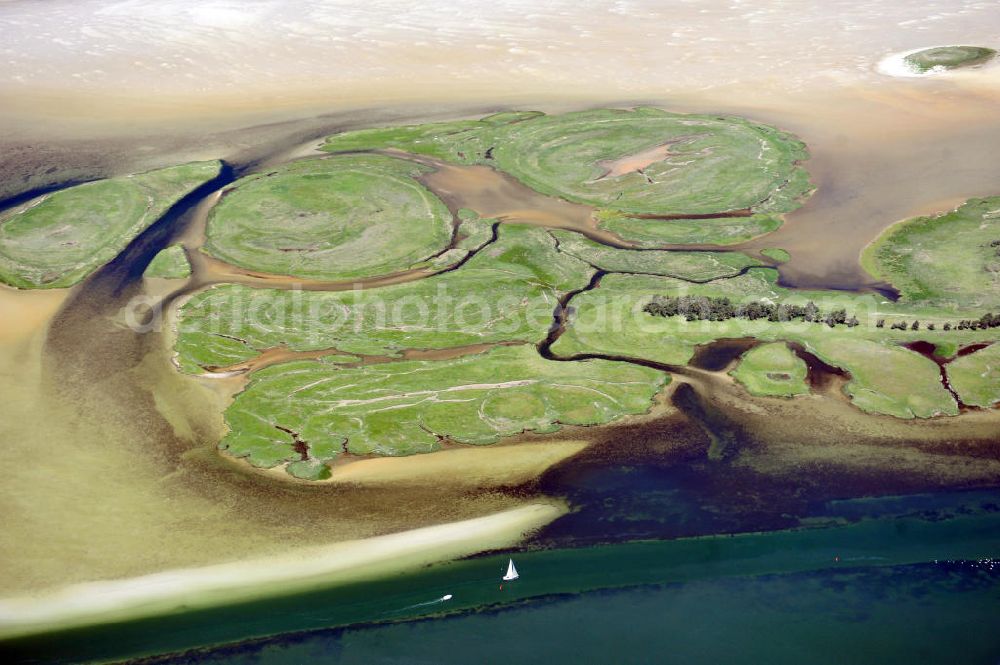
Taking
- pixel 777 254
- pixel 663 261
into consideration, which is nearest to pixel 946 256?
pixel 777 254

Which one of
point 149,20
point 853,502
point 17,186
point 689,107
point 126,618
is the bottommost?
point 126,618

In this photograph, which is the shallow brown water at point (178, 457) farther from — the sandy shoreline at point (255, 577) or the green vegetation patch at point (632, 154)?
the green vegetation patch at point (632, 154)

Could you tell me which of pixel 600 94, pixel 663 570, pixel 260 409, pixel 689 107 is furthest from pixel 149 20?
pixel 663 570

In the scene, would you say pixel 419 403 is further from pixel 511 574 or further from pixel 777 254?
pixel 777 254

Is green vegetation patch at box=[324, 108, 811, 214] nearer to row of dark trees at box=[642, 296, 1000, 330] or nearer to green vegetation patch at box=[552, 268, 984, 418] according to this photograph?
green vegetation patch at box=[552, 268, 984, 418]

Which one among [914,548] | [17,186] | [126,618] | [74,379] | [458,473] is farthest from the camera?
[17,186]

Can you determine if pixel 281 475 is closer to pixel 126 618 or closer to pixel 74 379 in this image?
pixel 126 618

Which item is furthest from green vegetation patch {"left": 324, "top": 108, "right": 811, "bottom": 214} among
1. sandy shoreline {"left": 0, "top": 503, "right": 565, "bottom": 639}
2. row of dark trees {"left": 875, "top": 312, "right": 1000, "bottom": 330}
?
sandy shoreline {"left": 0, "top": 503, "right": 565, "bottom": 639}
